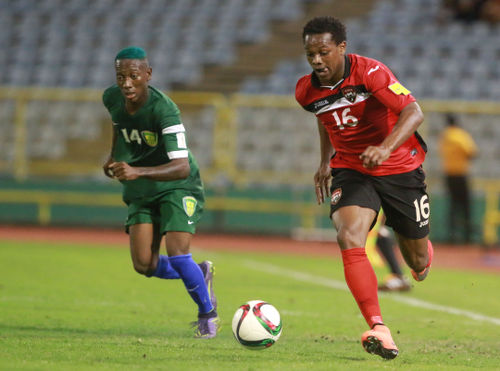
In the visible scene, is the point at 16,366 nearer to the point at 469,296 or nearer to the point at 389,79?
the point at 389,79

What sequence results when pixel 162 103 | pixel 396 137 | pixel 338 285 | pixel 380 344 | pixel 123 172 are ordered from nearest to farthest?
pixel 380 344, pixel 396 137, pixel 123 172, pixel 162 103, pixel 338 285

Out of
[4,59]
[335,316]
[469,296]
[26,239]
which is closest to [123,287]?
[335,316]

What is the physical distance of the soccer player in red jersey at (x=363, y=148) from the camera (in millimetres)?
5293

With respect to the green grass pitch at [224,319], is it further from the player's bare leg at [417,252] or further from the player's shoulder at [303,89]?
the player's shoulder at [303,89]

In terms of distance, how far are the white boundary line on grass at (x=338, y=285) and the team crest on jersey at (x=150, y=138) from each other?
330 cm

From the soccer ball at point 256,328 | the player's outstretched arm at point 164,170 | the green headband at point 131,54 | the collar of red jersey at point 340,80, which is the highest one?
the green headband at point 131,54

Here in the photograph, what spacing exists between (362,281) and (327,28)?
5.17 ft

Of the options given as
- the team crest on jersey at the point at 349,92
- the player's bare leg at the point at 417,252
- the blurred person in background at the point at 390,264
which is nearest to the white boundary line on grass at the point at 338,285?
the blurred person in background at the point at 390,264

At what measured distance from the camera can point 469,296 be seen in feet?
31.1

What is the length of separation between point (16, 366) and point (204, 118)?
13558 mm

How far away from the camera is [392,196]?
574 cm

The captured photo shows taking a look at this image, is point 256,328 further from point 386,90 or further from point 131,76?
point 131,76

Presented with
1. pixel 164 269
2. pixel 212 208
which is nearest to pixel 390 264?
pixel 164 269

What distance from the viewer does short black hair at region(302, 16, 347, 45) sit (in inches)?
213
